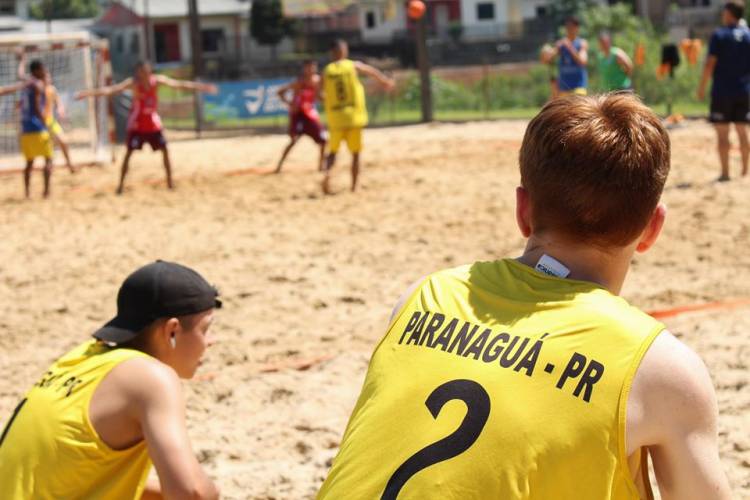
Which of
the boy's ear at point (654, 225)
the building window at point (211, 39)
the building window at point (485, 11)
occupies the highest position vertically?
the building window at point (485, 11)

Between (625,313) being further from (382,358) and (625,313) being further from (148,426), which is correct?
(148,426)

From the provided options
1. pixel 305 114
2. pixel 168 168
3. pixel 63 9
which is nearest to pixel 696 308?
pixel 168 168

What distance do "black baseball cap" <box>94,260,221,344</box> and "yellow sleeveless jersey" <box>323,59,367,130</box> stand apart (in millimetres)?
9599

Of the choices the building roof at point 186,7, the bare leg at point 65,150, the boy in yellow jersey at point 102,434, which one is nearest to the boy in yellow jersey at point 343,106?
the bare leg at point 65,150

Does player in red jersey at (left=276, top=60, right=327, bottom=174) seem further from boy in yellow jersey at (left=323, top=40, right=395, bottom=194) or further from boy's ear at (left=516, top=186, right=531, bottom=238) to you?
boy's ear at (left=516, top=186, right=531, bottom=238)

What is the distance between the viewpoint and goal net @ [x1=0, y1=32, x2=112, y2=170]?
18469mm

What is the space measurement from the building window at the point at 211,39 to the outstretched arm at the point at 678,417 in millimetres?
63535

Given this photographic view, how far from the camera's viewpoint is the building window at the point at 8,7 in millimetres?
76688

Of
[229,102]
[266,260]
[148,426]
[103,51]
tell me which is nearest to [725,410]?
[148,426]

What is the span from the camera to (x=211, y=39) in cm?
6450

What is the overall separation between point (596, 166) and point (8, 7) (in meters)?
81.3

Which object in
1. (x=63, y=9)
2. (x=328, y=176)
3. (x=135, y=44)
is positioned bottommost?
(x=328, y=176)

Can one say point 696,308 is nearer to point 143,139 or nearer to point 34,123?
point 143,139

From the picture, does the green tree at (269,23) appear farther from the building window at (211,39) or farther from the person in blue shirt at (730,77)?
the person in blue shirt at (730,77)
